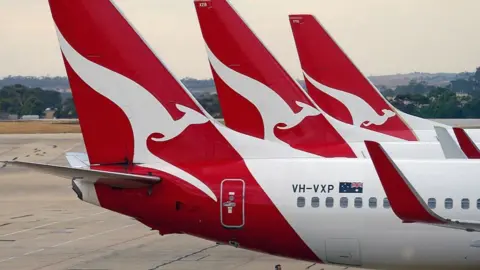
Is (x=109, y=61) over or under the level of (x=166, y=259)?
over

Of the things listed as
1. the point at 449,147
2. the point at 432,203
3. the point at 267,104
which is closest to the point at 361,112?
the point at 267,104

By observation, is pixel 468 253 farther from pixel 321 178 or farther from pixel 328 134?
pixel 328 134

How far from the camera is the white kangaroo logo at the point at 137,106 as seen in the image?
73.4ft

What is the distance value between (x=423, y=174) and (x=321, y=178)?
2.02m

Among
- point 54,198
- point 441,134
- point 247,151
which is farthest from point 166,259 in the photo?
point 54,198

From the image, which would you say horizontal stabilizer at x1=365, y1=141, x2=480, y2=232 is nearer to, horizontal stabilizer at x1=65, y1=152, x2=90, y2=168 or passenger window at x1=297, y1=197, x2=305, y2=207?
passenger window at x1=297, y1=197, x2=305, y2=207

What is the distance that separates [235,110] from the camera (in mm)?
28156

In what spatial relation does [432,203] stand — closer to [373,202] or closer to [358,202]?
[373,202]

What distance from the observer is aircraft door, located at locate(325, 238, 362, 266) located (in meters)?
21.3

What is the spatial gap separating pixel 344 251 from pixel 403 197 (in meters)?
3.27

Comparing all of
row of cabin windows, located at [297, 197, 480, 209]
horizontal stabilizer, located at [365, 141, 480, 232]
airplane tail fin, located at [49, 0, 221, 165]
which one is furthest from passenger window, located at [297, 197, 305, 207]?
horizontal stabilizer, located at [365, 141, 480, 232]

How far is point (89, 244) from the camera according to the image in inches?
1196

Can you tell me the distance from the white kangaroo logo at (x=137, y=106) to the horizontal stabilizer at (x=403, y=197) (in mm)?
5063

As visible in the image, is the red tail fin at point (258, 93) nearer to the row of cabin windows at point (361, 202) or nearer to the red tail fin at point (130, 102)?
the red tail fin at point (130, 102)
